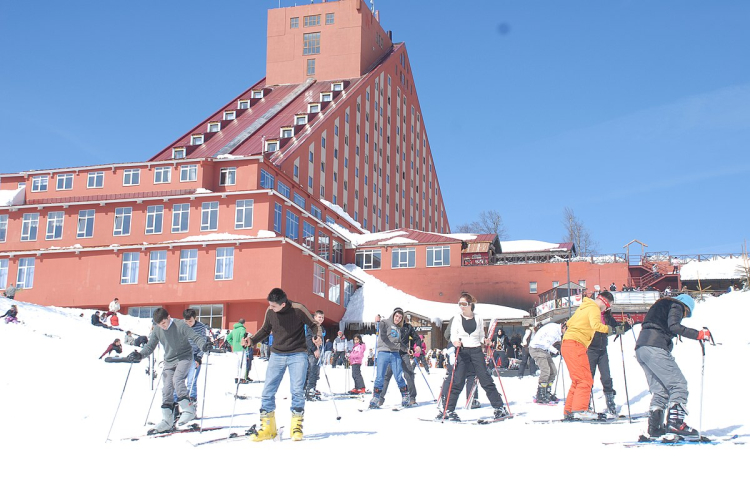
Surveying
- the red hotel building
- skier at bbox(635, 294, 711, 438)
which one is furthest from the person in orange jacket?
the red hotel building

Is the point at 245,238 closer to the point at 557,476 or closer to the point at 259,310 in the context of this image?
the point at 259,310

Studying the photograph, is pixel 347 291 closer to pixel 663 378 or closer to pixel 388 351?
pixel 388 351

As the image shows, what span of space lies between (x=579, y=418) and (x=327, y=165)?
48399 mm

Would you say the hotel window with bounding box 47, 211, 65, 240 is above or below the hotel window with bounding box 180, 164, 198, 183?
below

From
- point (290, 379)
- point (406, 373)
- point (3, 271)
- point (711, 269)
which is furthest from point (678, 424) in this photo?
point (711, 269)

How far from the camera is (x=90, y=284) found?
40.5 metres

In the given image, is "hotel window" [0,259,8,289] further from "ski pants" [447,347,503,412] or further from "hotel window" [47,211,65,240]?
"ski pants" [447,347,503,412]

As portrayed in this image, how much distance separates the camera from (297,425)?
27.9ft

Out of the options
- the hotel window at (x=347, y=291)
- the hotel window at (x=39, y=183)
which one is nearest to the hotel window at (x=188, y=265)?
the hotel window at (x=39, y=183)

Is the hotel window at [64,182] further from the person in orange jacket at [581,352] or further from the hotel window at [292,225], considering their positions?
the person in orange jacket at [581,352]

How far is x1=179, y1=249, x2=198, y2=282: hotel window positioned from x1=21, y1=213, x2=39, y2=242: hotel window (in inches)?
391

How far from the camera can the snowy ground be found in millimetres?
5938

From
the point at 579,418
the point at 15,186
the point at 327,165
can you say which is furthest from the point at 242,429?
the point at 327,165

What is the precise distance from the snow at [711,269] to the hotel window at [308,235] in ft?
81.4
